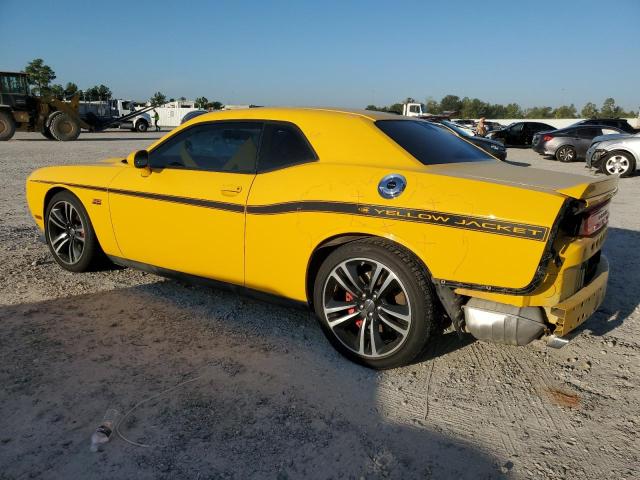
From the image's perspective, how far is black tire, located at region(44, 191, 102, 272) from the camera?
4.27 meters

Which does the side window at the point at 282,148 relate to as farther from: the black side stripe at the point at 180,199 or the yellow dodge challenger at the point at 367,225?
the black side stripe at the point at 180,199

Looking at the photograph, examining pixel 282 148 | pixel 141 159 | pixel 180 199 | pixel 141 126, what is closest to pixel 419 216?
pixel 282 148

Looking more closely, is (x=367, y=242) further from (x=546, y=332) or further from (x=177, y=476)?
(x=177, y=476)

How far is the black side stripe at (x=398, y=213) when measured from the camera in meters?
2.37

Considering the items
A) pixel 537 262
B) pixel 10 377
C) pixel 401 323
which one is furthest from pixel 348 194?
pixel 10 377

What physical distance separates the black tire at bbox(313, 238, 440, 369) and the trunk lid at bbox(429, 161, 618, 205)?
1.84ft

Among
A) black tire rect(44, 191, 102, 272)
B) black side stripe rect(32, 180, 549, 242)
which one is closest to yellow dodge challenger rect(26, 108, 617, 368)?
black side stripe rect(32, 180, 549, 242)

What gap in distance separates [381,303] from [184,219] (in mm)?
1561

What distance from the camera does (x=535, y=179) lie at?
2.77 metres

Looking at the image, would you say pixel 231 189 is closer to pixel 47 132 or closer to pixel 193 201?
pixel 193 201

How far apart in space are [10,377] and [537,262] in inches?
112

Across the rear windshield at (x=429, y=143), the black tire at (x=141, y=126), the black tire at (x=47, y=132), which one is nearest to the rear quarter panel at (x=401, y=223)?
the rear windshield at (x=429, y=143)

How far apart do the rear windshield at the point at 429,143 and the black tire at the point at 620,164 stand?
1066 cm

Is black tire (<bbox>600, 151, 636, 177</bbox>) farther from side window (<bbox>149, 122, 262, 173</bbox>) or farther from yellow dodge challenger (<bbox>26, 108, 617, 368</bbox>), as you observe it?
side window (<bbox>149, 122, 262, 173</bbox>)
